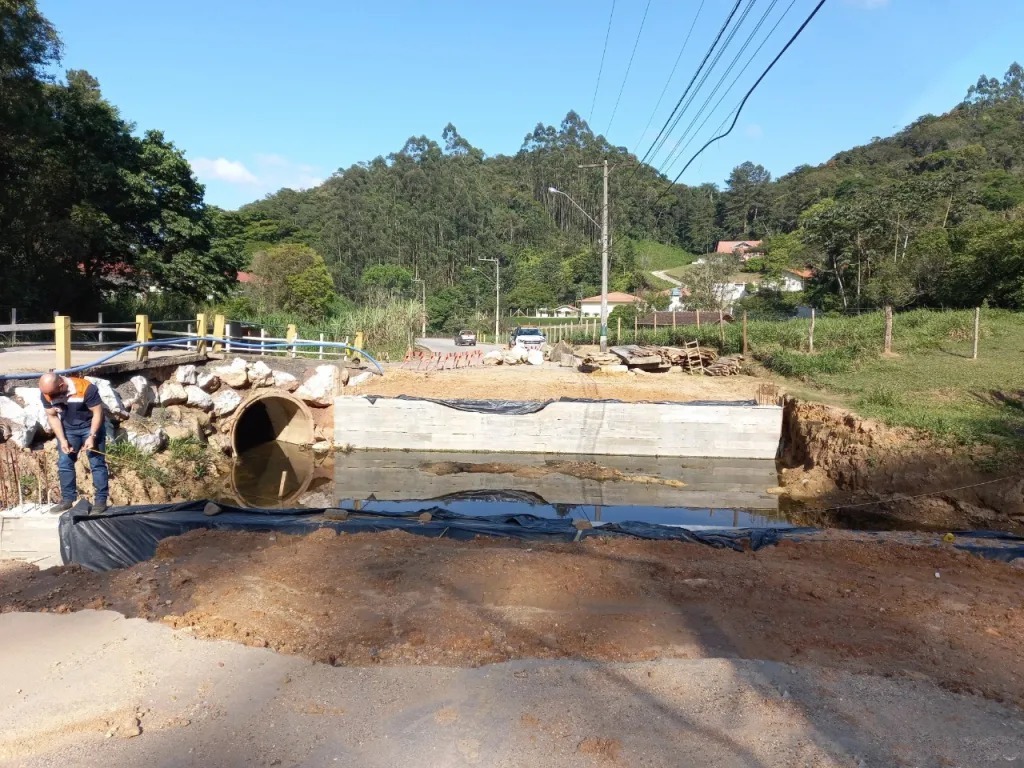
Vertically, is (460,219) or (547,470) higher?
(460,219)

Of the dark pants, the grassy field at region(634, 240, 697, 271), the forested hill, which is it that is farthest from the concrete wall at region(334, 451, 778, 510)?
the grassy field at region(634, 240, 697, 271)

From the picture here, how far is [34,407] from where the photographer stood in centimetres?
1055

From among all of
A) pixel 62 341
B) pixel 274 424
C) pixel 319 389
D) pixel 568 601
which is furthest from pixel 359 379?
pixel 568 601

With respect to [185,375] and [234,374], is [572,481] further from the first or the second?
[185,375]

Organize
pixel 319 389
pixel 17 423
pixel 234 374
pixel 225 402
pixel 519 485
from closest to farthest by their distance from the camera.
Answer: pixel 17 423 < pixel 519 485 < pixel 225 402 < pixel 234 374 < pixel 319 389

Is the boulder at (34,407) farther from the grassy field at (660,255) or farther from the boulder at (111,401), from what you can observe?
the grassy field at (660,255)

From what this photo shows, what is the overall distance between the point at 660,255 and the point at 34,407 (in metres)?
97.9

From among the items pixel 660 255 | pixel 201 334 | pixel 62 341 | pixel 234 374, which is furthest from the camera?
pixel 660 255

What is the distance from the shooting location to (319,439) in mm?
17172

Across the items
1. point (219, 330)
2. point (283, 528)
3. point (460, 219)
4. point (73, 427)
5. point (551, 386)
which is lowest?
point (283, 528)

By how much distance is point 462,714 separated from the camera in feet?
11.7

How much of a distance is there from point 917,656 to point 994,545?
132 inches

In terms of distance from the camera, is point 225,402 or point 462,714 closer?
point 462,714

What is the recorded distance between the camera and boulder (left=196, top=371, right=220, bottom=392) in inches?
614
